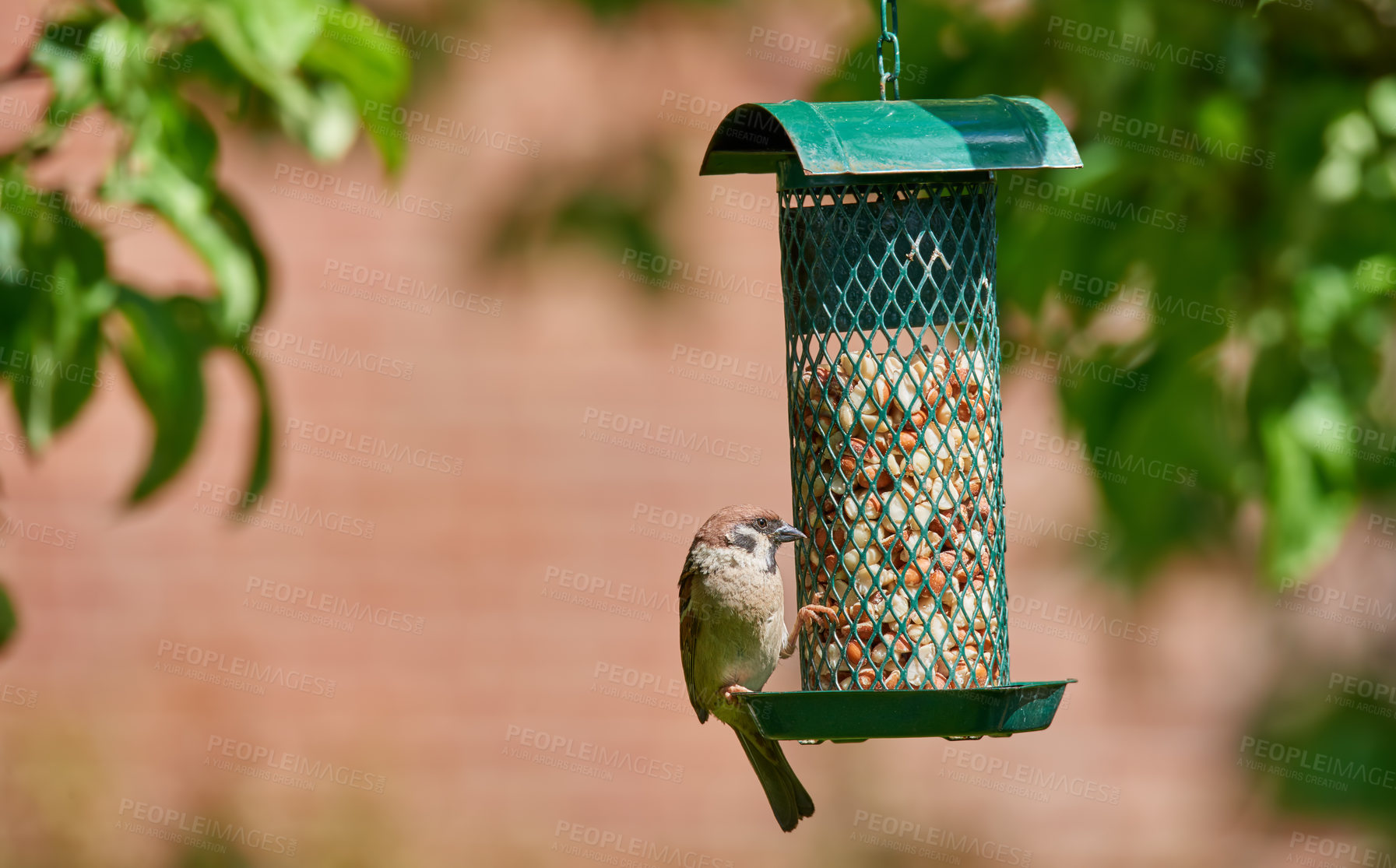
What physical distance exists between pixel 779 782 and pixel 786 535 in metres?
0.79

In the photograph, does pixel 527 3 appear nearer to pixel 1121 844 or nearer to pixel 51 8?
pixel 51 8

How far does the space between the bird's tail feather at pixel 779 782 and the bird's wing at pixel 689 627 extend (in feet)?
0.63

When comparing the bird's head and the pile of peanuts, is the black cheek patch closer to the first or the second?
the bird's head

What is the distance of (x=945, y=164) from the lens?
119 inches

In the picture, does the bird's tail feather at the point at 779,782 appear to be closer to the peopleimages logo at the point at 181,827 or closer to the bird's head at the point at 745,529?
the bird's head at the point at 745,529

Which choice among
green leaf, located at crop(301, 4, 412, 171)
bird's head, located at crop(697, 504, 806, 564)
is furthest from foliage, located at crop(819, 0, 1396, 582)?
green leaf, located at crop(301, 4, 412, 171)

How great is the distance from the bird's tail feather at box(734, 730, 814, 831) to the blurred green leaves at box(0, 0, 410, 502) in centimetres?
157

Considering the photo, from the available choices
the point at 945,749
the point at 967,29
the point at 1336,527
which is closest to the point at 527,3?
the point at 967,29

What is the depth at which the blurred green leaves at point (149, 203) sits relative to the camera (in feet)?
10.1

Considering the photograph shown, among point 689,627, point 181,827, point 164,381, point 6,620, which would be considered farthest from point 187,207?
point 181,827

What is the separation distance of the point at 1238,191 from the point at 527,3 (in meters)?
2.36

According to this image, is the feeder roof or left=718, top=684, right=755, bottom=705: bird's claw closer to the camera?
the feeder roof

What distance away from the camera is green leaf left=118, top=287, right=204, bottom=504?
3.06 m

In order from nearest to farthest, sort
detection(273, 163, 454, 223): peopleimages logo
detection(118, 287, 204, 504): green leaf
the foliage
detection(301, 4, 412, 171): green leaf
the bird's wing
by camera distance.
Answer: detection(118, 287, 204, 504): green leaf < detection(301, 4, 412, 171): green leaf < the foliage < the bird's wing < detection(273, 163, 454, 223): peopleimages logo
